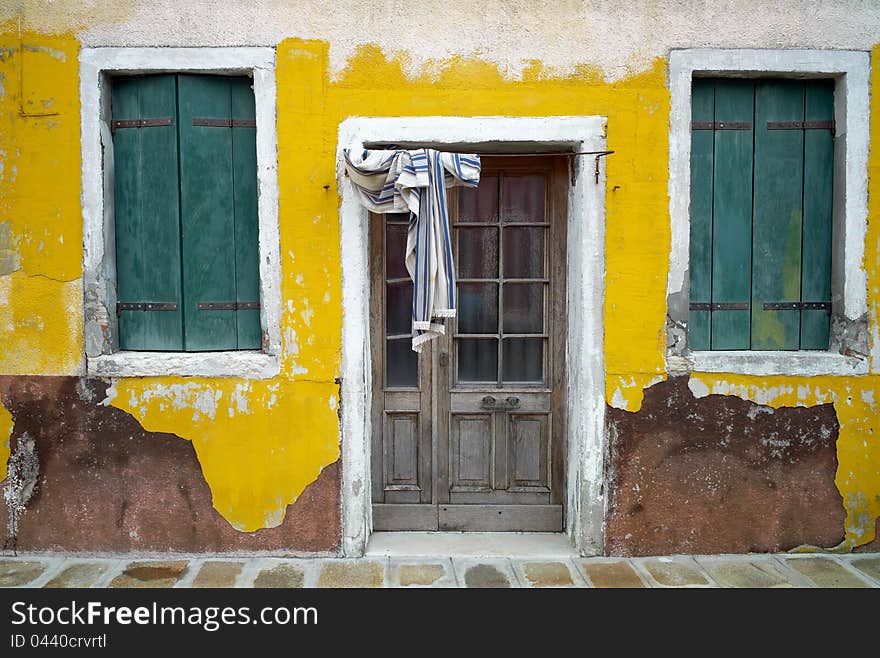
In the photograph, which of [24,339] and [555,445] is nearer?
[24,339]

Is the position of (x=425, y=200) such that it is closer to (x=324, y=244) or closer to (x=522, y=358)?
(x=324, y=244)

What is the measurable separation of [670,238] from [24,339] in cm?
382

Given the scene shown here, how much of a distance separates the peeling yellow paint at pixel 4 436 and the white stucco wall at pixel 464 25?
7.27ft

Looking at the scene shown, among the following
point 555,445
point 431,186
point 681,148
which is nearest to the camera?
point 431,186

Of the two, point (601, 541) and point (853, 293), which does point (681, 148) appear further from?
point (601, 541)

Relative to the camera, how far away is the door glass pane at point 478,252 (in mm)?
4586

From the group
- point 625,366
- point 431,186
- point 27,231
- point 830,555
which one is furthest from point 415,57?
point 830,555

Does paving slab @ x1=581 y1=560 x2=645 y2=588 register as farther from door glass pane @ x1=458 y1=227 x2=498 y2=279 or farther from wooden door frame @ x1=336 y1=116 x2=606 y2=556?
door glass pane @ x1=458 y1=227 x2=498 y2=279

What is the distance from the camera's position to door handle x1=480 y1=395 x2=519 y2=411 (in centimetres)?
461

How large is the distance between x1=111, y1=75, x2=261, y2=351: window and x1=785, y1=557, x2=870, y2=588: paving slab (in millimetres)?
3431

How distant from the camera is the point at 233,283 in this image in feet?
14.3

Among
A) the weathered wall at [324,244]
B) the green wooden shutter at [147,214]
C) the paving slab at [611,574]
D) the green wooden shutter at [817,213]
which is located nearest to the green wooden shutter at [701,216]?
the weathered wall at [324,244]

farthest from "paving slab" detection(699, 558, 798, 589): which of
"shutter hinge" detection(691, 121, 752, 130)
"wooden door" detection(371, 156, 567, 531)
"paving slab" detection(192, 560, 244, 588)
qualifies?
"paving slab" detection(192, 560, 244, 588)

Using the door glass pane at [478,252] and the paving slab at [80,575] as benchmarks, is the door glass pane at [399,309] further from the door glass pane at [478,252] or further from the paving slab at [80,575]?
the paving slab at [80,575]
